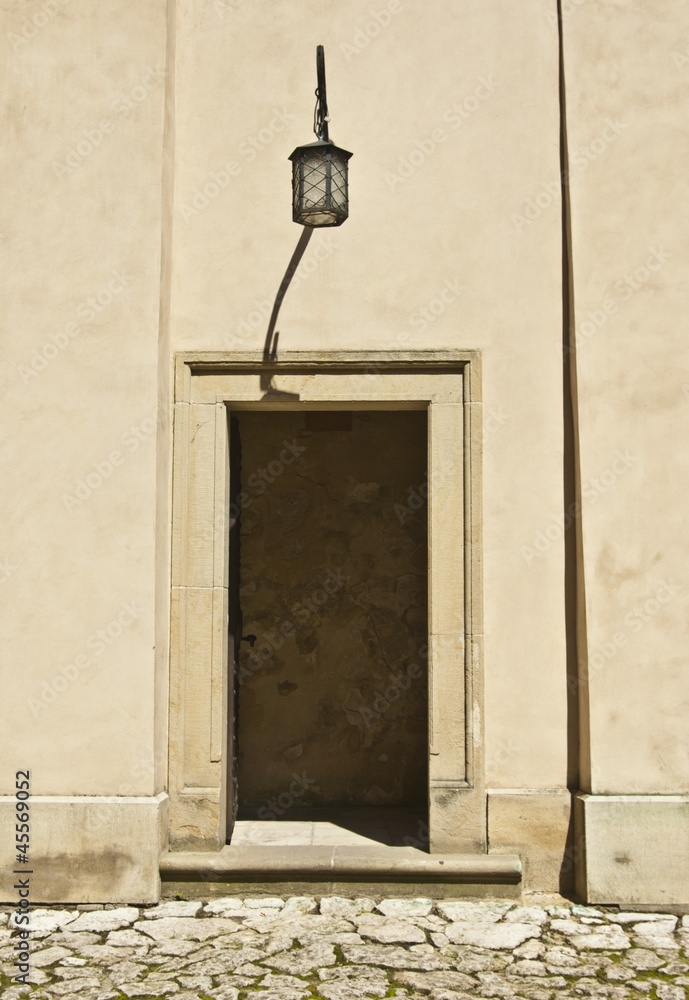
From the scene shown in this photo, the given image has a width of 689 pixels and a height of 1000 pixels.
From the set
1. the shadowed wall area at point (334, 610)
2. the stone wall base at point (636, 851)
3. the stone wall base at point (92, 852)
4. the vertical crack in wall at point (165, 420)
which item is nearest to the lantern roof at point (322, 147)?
the vertical crack in wall at point (165, 420)

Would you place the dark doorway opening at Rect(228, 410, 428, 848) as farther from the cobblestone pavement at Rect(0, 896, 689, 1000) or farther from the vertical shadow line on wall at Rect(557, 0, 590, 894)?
the cobblestone pavement at Rect(0, 896, 689, 1000)

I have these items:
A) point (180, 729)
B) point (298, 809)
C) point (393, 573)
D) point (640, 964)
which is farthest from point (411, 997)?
point (393, 573)

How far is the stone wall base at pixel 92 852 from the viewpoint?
509 centimetres

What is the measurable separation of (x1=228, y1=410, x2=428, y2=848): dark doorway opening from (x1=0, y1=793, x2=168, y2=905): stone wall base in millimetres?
2065

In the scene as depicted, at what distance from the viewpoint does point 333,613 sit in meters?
7.34

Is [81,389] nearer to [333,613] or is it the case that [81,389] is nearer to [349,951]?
[333,613]

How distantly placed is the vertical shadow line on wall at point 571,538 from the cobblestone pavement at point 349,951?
658 millimetres

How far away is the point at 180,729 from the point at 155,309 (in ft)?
7.33

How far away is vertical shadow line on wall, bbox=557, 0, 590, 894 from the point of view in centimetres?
533

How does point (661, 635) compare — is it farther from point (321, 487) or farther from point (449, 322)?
point (321, 487)

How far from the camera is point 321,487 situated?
293 inches

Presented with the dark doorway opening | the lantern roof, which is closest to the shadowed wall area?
the dark doorway opening

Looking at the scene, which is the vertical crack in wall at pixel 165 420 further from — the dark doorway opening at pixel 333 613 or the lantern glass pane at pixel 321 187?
the dark doorway opening at pixel 333 613

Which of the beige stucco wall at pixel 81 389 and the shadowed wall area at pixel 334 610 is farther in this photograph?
the shadowed wall area at pixel 334 610
